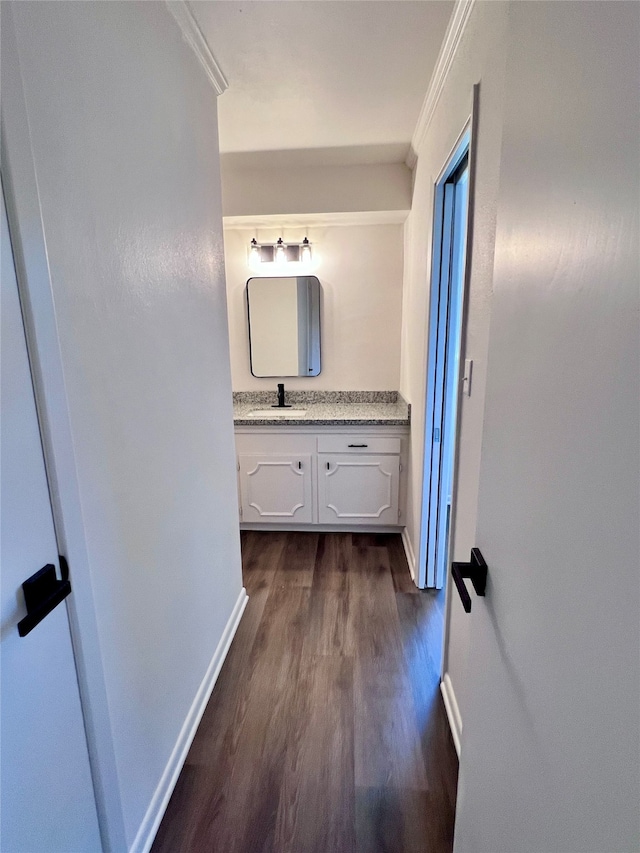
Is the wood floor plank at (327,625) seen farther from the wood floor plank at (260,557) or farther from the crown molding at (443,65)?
the crown molding at (443,65)

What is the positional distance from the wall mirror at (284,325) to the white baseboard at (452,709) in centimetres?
229

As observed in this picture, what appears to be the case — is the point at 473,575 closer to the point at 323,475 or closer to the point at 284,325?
the point at 323,475

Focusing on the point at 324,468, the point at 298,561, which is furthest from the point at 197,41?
the point at 298,561

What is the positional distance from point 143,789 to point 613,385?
1.50 metres

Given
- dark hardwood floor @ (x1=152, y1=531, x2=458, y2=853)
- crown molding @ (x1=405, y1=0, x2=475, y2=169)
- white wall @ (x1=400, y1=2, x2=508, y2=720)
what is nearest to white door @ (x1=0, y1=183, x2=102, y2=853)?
dark hardwood floor @ (x1=152, y1=531, x2=458, y2=853)

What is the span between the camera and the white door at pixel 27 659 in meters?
0.67

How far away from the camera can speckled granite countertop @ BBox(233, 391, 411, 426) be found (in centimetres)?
273

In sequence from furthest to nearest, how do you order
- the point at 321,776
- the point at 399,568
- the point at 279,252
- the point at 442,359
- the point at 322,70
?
the point at 279,252, the point at 399,568, the point at 442,359, the point at 322,70, the point at 321,776

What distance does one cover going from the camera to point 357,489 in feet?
9.42

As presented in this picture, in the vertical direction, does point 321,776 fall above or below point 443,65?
below

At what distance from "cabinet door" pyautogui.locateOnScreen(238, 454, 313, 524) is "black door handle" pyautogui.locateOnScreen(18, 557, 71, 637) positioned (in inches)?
82.1

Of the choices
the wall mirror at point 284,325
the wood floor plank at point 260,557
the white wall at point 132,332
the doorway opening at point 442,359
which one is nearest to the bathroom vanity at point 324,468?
the wood floor plank at point 260,557

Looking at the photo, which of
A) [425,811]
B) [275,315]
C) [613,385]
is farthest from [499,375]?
[275,315]

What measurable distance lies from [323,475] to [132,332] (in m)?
Answer: 1.96
